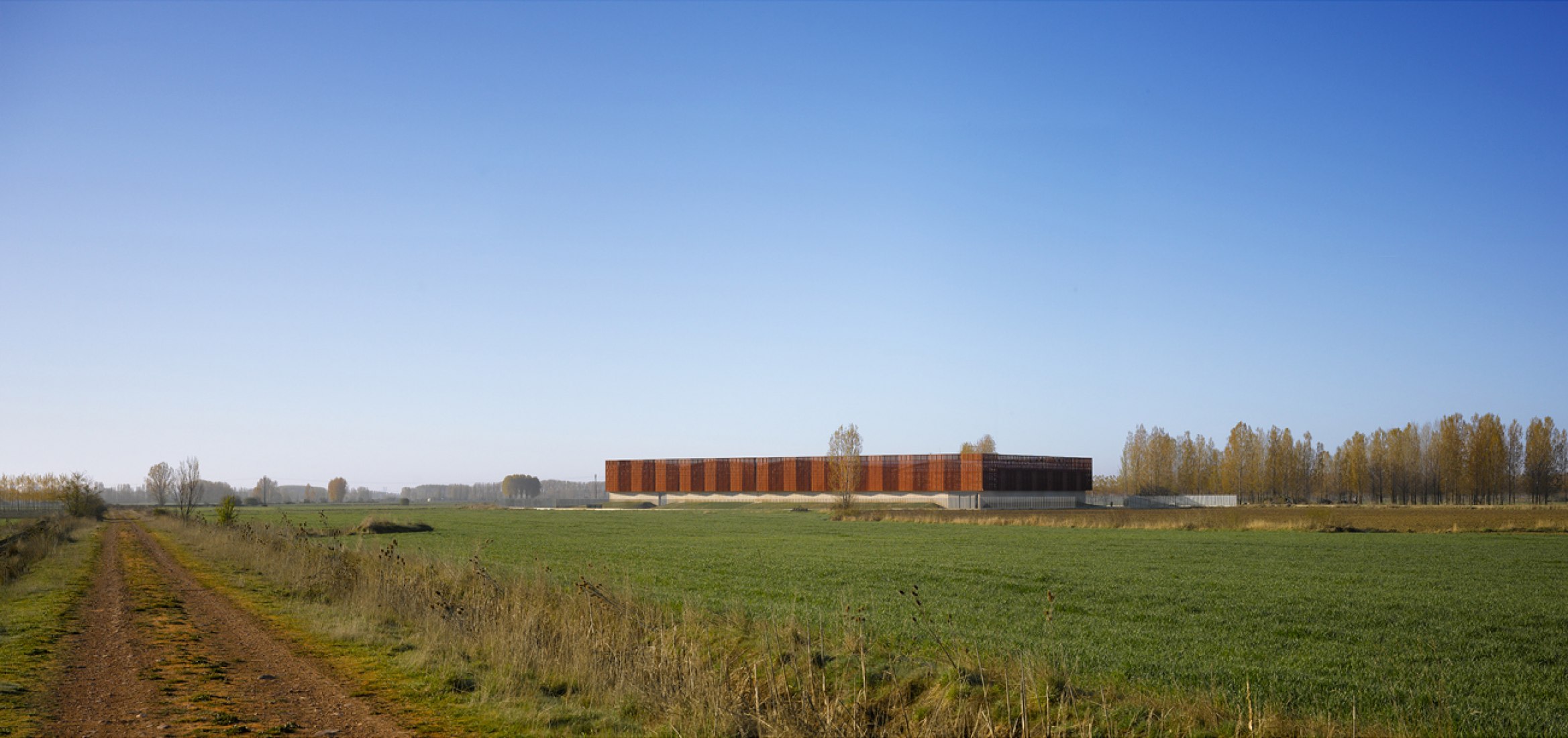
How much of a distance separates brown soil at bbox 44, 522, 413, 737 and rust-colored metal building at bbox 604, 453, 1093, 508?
9558 centimetres

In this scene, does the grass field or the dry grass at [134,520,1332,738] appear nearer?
the dry grass at [134,520,1332,738]

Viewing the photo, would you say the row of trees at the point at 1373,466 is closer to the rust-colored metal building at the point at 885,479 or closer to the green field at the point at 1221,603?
the rust-colored metal building at the point at 885,479

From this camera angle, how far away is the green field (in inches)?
434

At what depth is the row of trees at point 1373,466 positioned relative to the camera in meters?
129

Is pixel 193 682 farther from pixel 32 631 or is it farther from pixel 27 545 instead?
pixel 27 545

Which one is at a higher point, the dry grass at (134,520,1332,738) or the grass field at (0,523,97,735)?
the dry grass at (134,520,1332,738)

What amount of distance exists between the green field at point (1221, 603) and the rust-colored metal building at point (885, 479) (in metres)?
68.1

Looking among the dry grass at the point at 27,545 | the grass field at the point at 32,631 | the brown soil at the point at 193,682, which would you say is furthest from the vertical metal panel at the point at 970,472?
the brown soil at the point at 193,682

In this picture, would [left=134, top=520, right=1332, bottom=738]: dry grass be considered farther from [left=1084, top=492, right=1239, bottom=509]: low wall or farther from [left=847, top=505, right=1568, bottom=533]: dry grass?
[left=1084, top=492, right=1239, bottom=509]: low wall

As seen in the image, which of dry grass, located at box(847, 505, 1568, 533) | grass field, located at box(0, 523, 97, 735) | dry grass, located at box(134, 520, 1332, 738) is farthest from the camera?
dry grass, located at box(847, 505, 1568, 533)

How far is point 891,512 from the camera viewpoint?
3095 inches

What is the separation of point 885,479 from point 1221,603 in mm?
100057

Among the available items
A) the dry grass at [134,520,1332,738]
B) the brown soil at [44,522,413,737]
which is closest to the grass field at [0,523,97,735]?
the brown soil at [44,522,413,737]

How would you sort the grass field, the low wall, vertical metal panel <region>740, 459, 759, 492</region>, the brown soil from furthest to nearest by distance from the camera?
1. vertical metal panel <region>740, 459, 759, 492</region>
2. the low wall
3. the grass field
4. the brown soil
